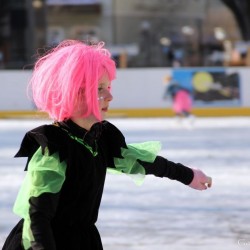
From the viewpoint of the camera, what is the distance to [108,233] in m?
5.88

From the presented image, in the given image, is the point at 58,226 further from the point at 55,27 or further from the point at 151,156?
the point at 55,27

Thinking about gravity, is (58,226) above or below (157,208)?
above

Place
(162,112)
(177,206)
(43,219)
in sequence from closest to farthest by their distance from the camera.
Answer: (43,219) < (177,206) < (162,112)

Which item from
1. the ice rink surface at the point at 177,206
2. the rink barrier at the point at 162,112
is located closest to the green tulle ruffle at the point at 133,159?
the ice rink surface at the point at 177,206

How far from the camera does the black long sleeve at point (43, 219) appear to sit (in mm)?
2362

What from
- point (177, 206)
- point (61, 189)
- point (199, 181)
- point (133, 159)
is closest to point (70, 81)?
point (61, 189)

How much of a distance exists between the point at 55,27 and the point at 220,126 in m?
8.68

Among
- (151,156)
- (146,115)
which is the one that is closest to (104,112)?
(151,156)

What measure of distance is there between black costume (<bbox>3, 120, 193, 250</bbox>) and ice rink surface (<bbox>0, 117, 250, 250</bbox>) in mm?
2837

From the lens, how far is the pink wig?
2512 mm

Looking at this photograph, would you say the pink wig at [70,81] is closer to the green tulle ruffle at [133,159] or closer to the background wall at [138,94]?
the green tulle ruffle at [133,159]

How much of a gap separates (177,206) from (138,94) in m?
13.7

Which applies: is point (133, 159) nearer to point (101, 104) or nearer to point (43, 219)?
point (101, 104)

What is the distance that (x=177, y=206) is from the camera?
7031mm
